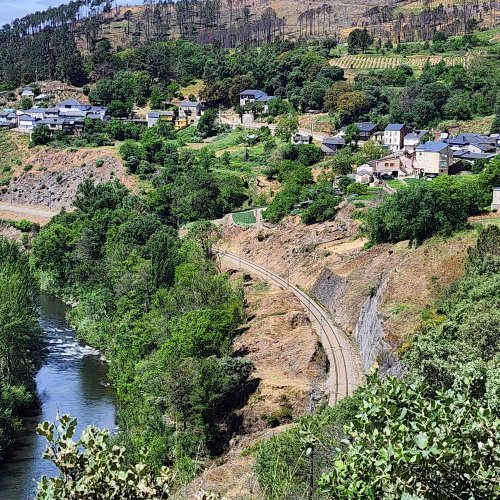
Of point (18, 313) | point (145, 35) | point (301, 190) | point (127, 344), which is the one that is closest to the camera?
point (18, 313)

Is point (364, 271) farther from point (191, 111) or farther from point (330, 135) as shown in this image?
point (191, 111)

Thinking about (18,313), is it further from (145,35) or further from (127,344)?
(145,35)

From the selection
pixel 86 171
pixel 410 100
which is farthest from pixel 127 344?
pixel 410 100

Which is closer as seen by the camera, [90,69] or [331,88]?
[331,88]


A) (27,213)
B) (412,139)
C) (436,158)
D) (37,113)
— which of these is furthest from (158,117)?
(436,158)

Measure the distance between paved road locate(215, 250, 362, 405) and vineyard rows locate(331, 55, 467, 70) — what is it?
47.3 metres

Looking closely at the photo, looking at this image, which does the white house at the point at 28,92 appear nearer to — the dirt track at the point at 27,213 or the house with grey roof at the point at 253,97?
the dirt track at the point at 27,213

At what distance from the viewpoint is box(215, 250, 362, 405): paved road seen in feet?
99.6

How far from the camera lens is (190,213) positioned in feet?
196

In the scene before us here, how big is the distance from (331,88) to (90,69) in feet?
130

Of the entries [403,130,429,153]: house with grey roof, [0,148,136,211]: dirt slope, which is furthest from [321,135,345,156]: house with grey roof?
[0,148,136,211]: dirt slope

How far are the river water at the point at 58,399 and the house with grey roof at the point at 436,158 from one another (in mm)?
26348

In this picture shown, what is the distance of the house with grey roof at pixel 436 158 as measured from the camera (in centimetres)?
5394

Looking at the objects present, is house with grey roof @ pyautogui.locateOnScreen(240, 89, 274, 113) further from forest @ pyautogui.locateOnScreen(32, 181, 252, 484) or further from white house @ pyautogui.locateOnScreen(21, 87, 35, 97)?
white house @ pyautogui.locateOnScreen(21, 87, 35, 97)
